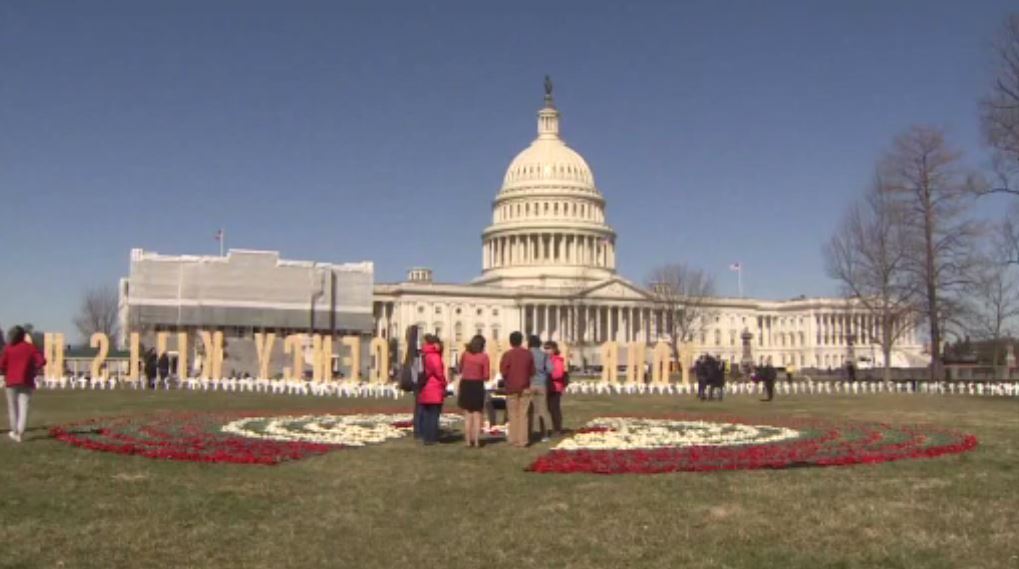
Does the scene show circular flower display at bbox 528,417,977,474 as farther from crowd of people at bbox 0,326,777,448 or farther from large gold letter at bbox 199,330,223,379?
large gold letter at bbox 199,330,223,379

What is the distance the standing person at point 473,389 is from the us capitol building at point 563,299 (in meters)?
115

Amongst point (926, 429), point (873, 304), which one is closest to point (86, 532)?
point (926, 429)

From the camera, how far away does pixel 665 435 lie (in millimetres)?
21719

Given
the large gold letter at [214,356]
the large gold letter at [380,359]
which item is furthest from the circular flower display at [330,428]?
the large gold letter at [214,356]

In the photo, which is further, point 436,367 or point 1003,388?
point 1003,388

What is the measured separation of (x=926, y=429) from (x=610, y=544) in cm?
1489

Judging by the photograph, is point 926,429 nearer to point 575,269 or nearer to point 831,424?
point 831,424

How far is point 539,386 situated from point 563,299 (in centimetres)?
12835

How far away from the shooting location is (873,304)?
6406 centimetres

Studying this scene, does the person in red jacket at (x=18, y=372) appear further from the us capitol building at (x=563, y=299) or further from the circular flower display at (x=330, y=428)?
the us capitol building at (x=563, y=299)

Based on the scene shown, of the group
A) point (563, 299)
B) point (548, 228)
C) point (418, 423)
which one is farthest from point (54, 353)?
point (548, 228)

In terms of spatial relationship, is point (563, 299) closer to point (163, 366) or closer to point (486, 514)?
point (163, 366)

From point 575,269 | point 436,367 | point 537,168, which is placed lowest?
point 436,367

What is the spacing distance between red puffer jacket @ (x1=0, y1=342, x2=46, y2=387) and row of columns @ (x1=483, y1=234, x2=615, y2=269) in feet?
452
